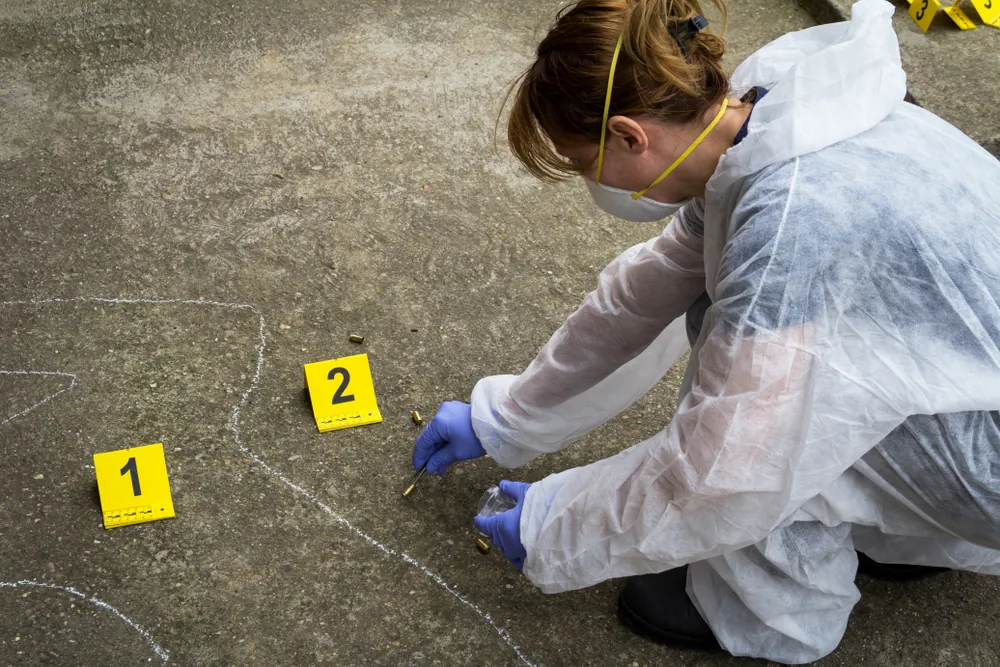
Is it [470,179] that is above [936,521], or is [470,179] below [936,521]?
below

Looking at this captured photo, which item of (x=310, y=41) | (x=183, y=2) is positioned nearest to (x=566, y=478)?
(x=310, y=41)

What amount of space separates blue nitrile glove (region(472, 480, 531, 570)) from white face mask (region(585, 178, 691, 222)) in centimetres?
56

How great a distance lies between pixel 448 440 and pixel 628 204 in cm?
68

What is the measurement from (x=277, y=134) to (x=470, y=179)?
23.1 inches

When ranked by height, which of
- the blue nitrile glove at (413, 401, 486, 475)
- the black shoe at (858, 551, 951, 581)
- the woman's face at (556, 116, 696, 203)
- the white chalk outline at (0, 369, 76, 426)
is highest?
the woman's face at (556, 116, 696, 203)

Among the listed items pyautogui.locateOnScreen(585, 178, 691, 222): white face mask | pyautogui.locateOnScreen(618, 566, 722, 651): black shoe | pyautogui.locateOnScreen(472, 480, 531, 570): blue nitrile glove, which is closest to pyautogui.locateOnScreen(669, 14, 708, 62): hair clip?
pyautogui.locateOnScreen(585, 178, 691, 222): white face mask

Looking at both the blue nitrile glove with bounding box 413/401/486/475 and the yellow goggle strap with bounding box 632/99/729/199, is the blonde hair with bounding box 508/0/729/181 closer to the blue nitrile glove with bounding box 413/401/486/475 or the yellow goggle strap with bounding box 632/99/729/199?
the yellow goggle strap with bounding box 632/99/729/199

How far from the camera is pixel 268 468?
6.56 ft

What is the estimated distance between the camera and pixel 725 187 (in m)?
1.40

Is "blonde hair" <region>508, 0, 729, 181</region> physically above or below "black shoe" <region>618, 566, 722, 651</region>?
above

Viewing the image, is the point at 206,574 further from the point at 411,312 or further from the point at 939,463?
the point at 939,463

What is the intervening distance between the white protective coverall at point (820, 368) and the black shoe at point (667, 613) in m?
0.14

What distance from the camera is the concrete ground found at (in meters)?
Result: 1.79

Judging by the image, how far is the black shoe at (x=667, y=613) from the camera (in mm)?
1769
